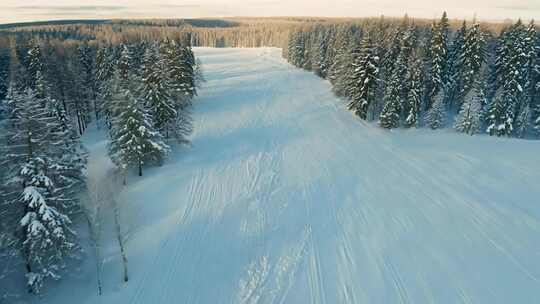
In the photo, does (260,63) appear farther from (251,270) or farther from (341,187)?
(251,270)

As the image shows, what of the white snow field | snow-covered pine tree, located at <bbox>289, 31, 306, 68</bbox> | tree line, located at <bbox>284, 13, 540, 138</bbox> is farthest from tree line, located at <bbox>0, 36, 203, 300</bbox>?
snow-covered pine tree, located at <bbox>289, 31, 306, 68</bbox>

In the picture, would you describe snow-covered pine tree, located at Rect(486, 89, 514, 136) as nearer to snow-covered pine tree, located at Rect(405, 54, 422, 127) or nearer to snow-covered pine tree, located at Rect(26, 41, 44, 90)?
snow-covered pine tree, located at Rect(405, 54, 422, 127)

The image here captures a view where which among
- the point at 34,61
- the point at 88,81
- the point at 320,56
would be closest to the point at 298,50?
the point at 320,56

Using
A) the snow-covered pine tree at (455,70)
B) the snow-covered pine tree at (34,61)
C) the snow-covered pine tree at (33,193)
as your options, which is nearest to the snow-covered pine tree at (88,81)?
the snow-covered pine tree at (34,61)

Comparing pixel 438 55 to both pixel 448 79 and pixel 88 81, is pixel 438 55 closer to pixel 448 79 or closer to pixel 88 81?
pixel 448 79

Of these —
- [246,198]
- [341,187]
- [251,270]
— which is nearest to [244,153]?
[246,198]
